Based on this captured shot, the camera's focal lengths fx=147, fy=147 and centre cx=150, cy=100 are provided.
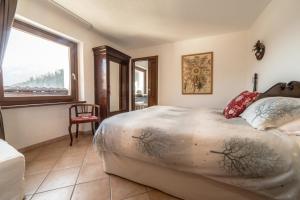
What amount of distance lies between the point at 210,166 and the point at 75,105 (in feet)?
8.74

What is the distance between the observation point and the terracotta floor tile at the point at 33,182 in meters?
1.37

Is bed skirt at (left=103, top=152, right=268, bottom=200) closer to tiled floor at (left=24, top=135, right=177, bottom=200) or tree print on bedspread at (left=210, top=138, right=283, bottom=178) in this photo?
tiled floor at (left=24, top=135, right=177, bottom=200)

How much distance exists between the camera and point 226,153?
3.20ft

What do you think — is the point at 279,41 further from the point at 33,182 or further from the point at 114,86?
the point at 33,182

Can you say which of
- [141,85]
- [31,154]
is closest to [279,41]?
[31,154]

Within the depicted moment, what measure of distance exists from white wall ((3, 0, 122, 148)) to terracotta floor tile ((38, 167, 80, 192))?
102 centimetres

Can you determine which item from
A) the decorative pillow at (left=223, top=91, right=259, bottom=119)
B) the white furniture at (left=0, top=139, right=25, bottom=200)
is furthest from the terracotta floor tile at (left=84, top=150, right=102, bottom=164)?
the decorative pillow at (left=223, top=91, right=259, bottom=119)

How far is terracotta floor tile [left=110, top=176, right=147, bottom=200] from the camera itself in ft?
4.32

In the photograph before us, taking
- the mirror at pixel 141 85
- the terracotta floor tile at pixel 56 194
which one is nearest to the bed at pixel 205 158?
the terracotta floor tile at pixel 56 194

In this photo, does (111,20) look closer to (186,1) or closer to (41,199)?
(186,1)

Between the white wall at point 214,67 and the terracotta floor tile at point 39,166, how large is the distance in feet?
9.48

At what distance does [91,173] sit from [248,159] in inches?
60.8

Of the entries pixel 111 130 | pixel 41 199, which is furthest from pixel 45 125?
pixel 111 130

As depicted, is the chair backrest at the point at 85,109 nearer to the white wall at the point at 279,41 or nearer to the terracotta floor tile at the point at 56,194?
the terracotta floor tile at the point at 56,194
